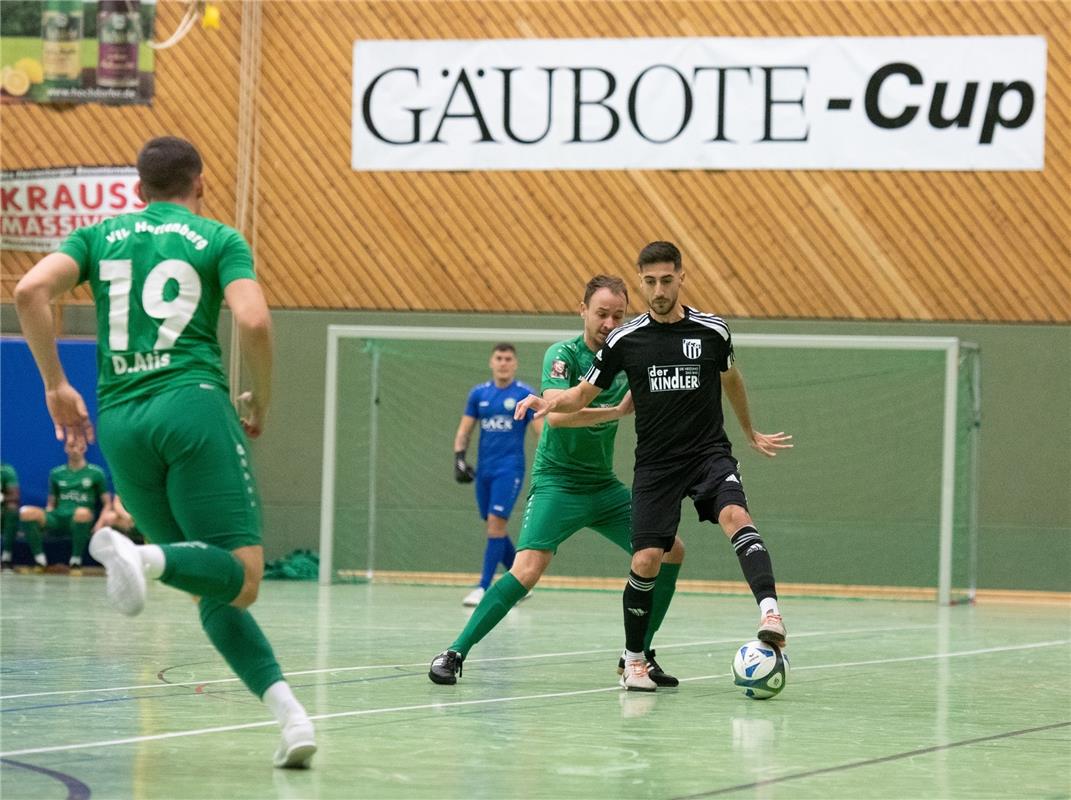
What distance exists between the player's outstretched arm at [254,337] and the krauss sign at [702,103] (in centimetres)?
1355

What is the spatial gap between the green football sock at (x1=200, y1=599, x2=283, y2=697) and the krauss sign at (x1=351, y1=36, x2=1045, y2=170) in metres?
13.7

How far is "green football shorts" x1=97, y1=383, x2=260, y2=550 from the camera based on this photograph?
501 cm

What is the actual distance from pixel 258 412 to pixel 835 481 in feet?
42.9

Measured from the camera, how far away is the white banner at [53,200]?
735 inches

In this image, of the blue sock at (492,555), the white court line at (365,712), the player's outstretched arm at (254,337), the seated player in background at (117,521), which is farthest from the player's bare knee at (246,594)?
the seated player in background at (117,521)

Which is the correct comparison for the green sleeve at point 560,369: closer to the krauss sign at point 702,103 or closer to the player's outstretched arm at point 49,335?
the player's outstretched arm at point 49,335

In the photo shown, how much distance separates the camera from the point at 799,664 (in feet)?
30.7

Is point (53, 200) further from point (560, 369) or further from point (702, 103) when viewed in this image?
point (560, 369)

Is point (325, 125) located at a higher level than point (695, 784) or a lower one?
higher

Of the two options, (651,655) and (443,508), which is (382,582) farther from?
(651,655)

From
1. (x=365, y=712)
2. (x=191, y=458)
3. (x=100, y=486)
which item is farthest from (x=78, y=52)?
(x=191, y=458)

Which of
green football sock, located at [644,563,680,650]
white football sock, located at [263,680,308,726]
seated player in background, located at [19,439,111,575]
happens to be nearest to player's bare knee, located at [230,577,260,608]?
white football sock, located at [263,680,308,726]

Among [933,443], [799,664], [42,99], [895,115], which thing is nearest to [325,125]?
[42,99]

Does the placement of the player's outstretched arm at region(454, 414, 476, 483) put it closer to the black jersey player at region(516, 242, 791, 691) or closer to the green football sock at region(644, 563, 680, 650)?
the green football sock at region(644, 563, 680, 650)
